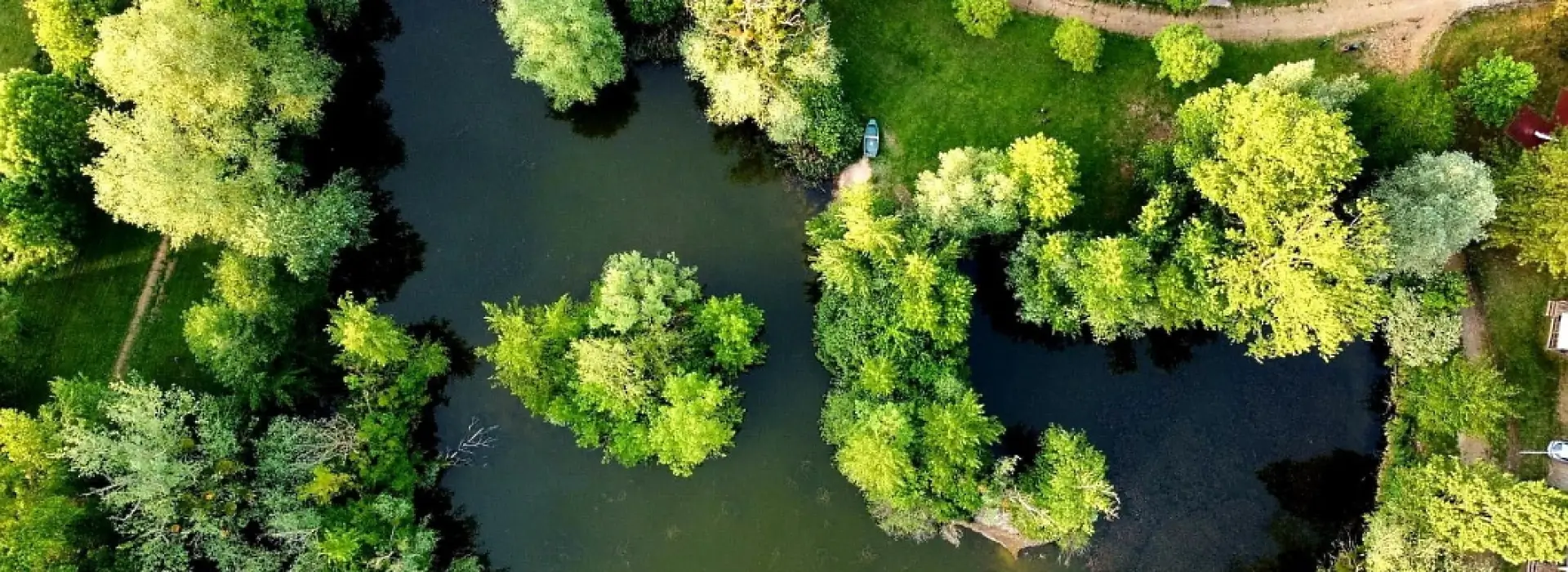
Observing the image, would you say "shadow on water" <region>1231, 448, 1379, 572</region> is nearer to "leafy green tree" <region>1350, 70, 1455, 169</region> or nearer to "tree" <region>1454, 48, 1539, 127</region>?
"leafy green tree" <region>1350, 70, 1455, 169</region>

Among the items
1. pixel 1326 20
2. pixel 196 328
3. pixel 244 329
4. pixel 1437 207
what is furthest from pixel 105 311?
pixel 1326 20

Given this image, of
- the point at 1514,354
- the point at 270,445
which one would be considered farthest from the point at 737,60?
the point at 1514,354

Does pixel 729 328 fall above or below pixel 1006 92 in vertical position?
below

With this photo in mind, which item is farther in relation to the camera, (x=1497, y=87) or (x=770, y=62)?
(x=1497, y=87)

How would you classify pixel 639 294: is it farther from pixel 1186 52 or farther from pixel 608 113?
pixel 1186 52

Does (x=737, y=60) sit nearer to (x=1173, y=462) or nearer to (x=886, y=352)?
(x=886, y=352)

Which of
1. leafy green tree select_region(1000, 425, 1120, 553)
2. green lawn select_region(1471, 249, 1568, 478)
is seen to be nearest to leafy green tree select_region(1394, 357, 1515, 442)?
green lawn select_region(1471, 249, 1568, 478)

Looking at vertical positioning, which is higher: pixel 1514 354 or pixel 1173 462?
pixel 1514 354
